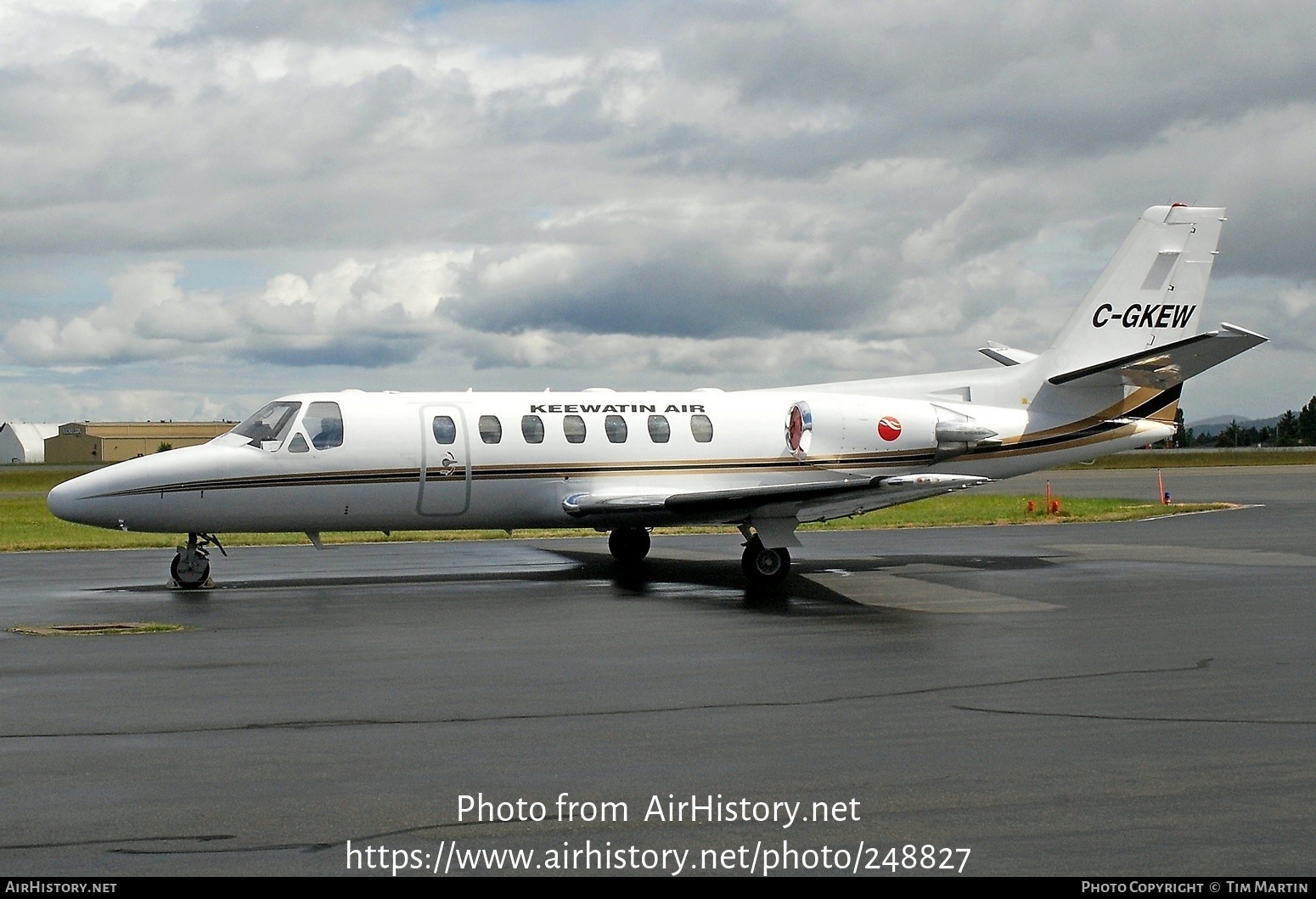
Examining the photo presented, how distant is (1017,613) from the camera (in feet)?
52.1

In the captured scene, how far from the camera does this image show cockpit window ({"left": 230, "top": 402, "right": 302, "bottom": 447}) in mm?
20006

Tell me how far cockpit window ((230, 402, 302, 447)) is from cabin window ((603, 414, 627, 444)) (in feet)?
16.0

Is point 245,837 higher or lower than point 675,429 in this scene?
lower

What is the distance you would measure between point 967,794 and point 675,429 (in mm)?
15082

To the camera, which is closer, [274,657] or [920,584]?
[274,657]

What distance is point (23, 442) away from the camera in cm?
14462

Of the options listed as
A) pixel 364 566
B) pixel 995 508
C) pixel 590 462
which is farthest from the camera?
pixel 995 508

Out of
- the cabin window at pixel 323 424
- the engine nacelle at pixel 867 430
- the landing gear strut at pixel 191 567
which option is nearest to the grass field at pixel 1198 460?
the engine nacelle at pixel 867 430

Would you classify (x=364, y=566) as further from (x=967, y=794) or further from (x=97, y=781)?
(x=967, y=794)

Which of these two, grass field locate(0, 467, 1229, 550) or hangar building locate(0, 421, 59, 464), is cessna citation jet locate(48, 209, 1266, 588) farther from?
hangar building locate(0, 421, 59, 464)

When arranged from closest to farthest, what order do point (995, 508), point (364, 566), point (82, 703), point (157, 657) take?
1. point (82, 703)
2. point (157, 657)
3. point (364, 566)
4. point (995, 508)

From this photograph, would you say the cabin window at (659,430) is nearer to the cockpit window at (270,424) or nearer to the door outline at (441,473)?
the door outline at (441,473)

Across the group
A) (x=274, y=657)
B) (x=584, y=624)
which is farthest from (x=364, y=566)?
(x=274, y=657)

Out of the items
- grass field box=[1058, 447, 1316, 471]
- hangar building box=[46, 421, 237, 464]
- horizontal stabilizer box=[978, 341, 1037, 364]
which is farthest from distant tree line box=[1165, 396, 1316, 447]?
horizontal stabilizer box=[978, 341, 1037, 364]
